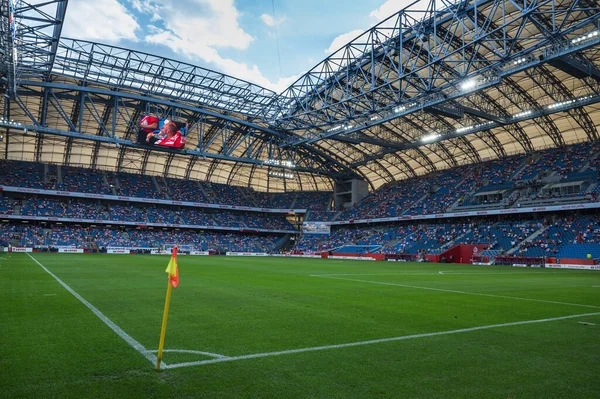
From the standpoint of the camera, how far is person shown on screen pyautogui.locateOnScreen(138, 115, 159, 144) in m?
41.4

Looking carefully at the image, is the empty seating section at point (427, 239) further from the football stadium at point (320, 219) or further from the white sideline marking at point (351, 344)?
the white sideline marking at point (351, 344)

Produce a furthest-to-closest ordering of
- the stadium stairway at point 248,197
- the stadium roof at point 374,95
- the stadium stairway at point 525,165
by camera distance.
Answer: the stadium stairway at point 248,197 < the stadium stairway at point 525,165 < the stadium roof at point 374,95

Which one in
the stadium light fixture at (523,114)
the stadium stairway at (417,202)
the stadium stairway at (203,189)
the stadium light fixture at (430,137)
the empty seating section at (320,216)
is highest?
the stadium light fixture at (523,114)

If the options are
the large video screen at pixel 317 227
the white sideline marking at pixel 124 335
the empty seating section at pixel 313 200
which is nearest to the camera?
the white sideline marking at pixel 124 335

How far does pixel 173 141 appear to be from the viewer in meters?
42.5

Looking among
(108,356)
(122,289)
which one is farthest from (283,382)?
(122,289)

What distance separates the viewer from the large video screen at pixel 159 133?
1635 inches

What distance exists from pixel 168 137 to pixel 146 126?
240 centimetres

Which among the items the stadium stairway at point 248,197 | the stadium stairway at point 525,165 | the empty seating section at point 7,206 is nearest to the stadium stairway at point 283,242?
the stadium stairway at point 248,197

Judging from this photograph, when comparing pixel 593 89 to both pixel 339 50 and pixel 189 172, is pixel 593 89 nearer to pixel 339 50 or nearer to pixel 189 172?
pixel 339 50

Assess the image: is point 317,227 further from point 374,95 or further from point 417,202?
point 374,95

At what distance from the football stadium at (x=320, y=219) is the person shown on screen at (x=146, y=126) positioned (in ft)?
1.55

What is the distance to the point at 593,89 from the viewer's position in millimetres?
35375

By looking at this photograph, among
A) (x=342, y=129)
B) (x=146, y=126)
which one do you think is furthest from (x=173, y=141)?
(x=342, y=129)
